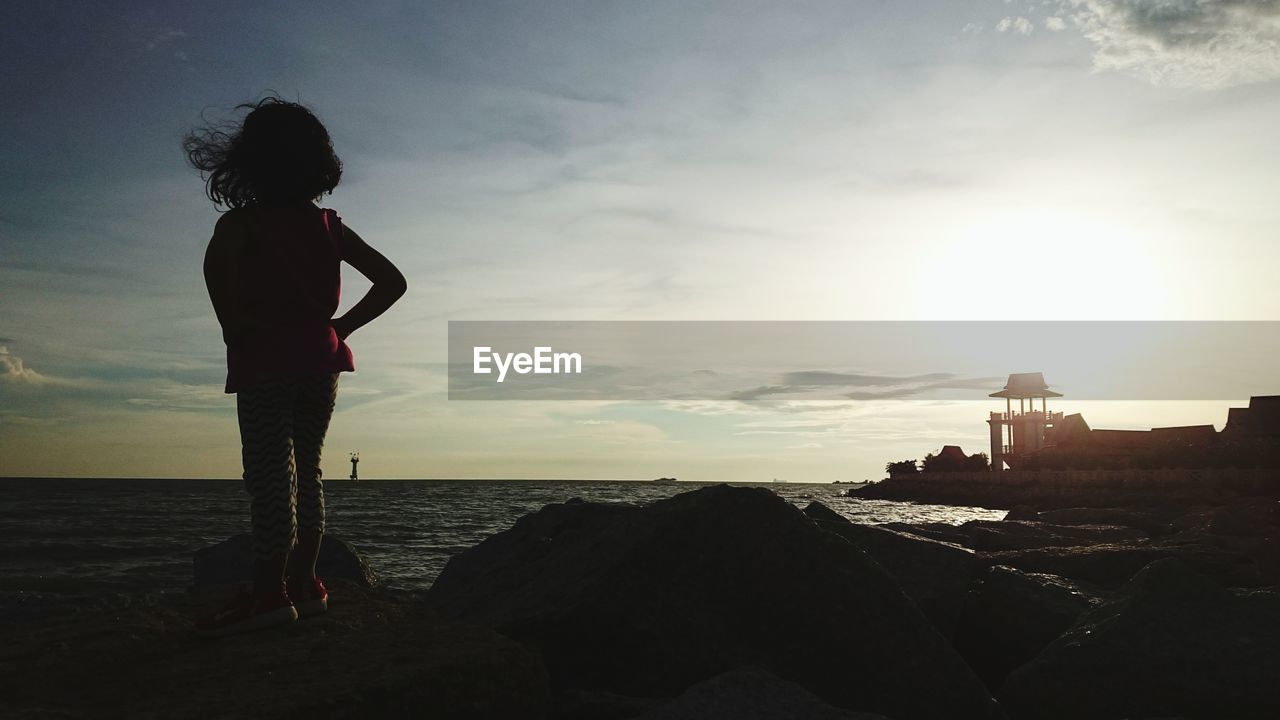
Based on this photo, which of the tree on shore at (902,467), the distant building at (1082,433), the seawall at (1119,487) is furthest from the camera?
the tree on shore at (902,467)

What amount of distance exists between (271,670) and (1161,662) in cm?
376

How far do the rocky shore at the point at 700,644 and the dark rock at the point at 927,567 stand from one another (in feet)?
0.06

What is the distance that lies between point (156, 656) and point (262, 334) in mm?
1193

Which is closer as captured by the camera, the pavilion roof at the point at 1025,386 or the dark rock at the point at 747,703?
the dark rock at the point at 747,703

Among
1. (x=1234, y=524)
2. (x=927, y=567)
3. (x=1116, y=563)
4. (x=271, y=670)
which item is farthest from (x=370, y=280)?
(x=1234, y=524)

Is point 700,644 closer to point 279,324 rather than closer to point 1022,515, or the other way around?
point 279,324

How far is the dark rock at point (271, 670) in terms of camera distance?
2.24 m

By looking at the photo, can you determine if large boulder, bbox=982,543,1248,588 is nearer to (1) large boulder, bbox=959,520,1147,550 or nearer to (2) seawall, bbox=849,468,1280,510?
(1) large boulder, bbox=959,520,1147,550

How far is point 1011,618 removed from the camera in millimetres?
4625

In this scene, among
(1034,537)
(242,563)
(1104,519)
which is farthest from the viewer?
(1104,519)

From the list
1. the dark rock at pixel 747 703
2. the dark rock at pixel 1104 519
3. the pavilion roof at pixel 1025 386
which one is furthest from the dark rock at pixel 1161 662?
the pavilion roof at pixel 1025 386

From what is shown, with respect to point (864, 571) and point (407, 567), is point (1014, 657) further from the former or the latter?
point (407, 567)

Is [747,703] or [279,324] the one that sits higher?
[279,324]

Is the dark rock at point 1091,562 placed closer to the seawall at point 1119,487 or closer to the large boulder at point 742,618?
the large boulder at point 742,618
